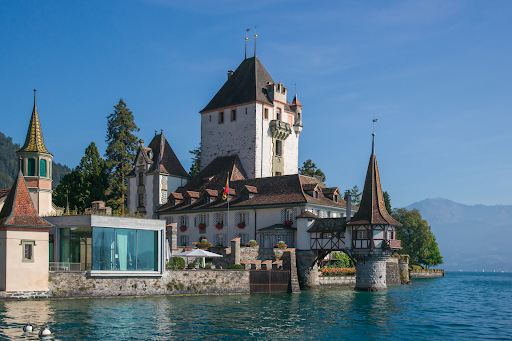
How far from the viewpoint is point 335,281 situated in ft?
192

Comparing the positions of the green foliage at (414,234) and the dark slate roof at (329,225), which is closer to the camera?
the dark slate roof at (329,225)

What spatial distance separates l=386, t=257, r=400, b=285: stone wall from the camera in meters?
67.2

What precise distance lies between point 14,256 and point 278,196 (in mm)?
29800

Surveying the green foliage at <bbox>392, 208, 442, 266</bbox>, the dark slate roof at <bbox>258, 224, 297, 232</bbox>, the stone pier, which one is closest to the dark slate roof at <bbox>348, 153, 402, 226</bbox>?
the stone pier

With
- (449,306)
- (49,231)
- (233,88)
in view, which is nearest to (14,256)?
(49,231)

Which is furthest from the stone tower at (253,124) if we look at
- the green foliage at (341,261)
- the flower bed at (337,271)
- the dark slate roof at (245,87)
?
the flower bed at (337,271)

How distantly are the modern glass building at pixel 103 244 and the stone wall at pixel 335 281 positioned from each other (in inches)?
748

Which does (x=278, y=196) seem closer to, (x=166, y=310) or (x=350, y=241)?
(x=350, y=241)

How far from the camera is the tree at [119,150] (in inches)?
3203

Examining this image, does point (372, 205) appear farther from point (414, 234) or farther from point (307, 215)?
point (414, 234)

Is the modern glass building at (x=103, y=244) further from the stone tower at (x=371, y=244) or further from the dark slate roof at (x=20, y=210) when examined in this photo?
the stone tower at (x=371, y=244)

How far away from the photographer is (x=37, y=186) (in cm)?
4566

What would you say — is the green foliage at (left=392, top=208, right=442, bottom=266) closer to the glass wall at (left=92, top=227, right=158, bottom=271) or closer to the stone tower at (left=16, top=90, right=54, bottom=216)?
the glass wall at (left=92, top=227, right=158, bottom=271)

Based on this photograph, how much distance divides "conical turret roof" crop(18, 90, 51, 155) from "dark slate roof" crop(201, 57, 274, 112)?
3125 centimetres
